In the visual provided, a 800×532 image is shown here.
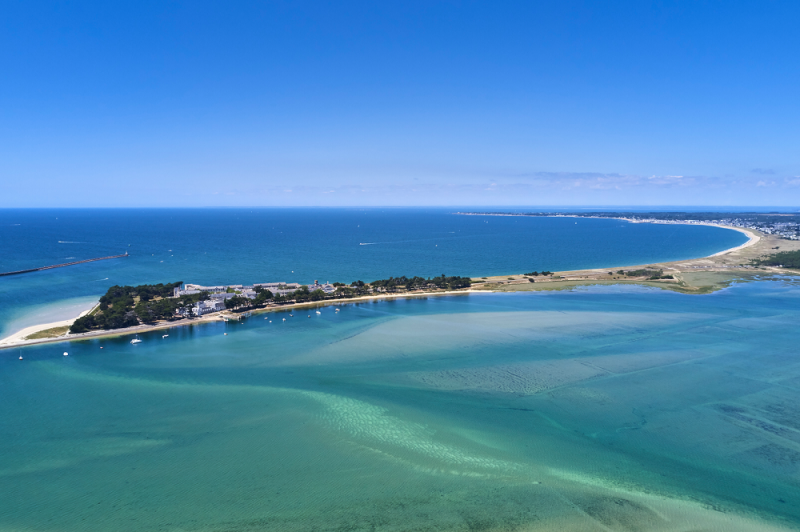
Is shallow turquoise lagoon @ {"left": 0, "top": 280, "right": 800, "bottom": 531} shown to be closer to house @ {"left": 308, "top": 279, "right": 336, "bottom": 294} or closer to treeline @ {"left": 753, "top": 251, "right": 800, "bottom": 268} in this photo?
house @ {"left": 308, "top": 279, "right": 336, "bottom": 294}

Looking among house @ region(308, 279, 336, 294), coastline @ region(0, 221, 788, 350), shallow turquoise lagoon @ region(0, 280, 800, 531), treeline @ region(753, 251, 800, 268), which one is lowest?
shallow turquoise lagoon @ region(0, 280, 800, 531)

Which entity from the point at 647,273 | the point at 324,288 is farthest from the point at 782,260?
the point at 324,288

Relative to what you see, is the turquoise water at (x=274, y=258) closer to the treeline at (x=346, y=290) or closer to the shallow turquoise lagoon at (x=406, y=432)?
the treeline at (x=346, y=290)

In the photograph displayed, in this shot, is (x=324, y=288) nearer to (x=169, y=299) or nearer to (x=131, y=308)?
(x=169, y=299)

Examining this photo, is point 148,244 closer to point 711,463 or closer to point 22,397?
point 22,397

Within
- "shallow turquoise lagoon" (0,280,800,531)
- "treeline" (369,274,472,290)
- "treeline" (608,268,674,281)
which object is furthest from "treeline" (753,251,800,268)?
"treeline" (369,274,472,290)

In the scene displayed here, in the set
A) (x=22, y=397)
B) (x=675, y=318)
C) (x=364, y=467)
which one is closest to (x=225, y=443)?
(x=364, y=467)

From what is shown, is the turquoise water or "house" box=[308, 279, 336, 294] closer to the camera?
"house" box=[308, 279, 336, 294]
